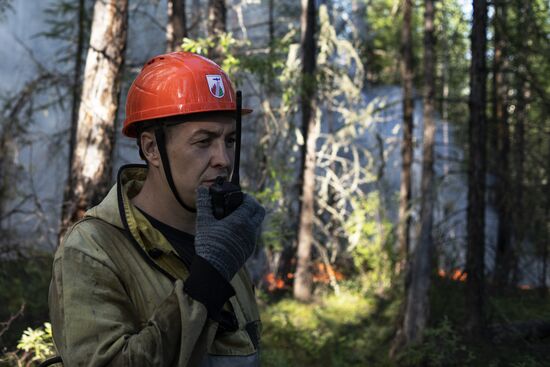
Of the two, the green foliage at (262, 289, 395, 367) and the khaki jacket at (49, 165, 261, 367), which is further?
the green foliage at (262, 289, 395, 367)

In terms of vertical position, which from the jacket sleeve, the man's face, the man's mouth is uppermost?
the man's face

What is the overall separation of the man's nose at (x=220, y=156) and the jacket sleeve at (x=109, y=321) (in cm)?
55

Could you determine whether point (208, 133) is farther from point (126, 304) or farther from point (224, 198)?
point (126, 304)

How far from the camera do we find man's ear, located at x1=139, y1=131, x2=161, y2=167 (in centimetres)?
273

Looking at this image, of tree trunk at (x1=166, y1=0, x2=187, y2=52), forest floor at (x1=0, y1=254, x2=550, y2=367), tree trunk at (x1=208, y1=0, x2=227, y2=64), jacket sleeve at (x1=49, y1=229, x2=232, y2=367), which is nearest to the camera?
jacket sleeve at (x1=49, y1=229, x2=232, y2=367)

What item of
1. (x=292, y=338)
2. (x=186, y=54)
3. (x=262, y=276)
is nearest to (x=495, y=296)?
(x=292, y=338)

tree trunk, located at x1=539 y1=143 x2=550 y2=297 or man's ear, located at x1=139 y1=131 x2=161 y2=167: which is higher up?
man's ear, located at x1=139 y1=131 x2=161 y2=167

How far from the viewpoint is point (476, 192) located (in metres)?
8.88

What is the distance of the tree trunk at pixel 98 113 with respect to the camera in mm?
7355

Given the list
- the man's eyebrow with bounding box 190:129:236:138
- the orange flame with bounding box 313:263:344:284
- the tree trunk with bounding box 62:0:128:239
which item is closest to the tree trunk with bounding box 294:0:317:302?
→ the orange flame with bounding box 313:263:344:284

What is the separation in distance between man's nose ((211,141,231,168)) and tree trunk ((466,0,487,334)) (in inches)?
260

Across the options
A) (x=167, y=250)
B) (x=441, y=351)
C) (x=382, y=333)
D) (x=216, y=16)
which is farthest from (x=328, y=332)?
(x=167, y=250)

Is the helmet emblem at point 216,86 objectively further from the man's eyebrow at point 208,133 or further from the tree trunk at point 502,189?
the tree trunk at point 502,189

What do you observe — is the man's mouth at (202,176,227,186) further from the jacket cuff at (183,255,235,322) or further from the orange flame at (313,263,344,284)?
the orange flame at (313,263,344,284)
